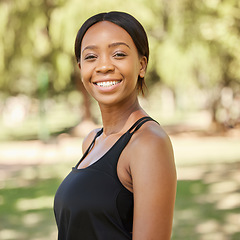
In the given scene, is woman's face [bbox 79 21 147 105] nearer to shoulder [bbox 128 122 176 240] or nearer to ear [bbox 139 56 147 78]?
ear [bbox 139 56 147 78]

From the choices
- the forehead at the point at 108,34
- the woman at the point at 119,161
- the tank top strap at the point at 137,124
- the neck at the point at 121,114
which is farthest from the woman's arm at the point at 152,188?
the forehead at the point at 108,34

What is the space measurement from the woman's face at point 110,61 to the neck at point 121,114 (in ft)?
0.13

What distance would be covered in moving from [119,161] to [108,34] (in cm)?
44

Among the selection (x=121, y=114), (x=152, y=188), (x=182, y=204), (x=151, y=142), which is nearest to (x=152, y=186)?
(x=152, y=188)

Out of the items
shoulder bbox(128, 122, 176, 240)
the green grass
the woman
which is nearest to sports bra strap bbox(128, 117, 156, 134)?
the woman

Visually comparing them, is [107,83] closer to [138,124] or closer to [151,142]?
[138,124]

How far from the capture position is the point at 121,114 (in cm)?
168

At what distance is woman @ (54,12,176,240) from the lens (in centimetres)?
137

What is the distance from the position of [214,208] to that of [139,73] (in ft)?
17.2

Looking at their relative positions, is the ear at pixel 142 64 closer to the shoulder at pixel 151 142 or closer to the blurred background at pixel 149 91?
the shoulder at pixel 151 142

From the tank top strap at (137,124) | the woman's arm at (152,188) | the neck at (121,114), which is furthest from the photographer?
the neck at (121,114)

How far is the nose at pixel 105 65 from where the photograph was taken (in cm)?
157

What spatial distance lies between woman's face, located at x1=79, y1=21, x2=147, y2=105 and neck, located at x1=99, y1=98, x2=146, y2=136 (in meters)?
0.04

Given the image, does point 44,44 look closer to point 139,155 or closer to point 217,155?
point 217,155
